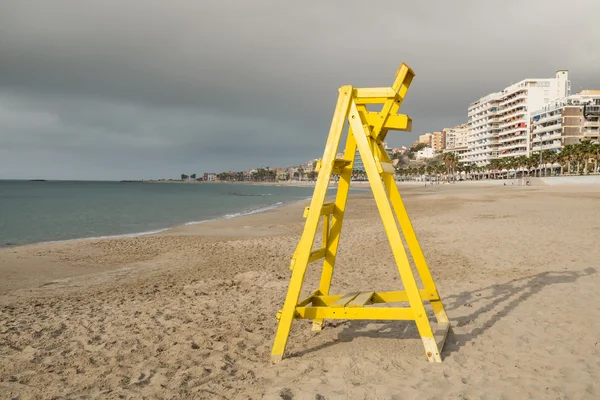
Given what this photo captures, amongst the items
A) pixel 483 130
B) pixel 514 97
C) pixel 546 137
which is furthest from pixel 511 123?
pixel 483 130

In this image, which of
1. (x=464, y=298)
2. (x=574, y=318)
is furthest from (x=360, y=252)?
(x=574, y=318)

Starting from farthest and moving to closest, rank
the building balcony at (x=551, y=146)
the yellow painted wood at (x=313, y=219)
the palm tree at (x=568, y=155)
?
1. the building balcony at (x=551, y=146)
2. the palm tree at (x=568, y=155)
3. the yellow painted wood at (x=313, y=219)

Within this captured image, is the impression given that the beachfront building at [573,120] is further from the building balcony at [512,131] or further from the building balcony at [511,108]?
the building balcony at [511,108]

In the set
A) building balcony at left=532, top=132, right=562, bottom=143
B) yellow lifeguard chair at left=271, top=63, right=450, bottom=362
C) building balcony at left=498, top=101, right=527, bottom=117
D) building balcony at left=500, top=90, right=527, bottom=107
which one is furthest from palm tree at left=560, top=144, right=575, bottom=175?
yellow lifeguard chair at left=271, top=63, right=450, bottom=362

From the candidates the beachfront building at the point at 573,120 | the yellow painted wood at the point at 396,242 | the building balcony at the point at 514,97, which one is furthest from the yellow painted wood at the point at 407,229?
the building balcony at the point at 514,97

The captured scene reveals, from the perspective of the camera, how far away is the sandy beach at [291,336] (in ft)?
13.3

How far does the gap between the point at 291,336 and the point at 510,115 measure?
13303 centimetres

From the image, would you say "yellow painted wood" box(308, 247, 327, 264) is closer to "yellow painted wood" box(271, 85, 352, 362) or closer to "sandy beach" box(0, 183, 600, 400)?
"yellow painted wood" box(271, 85, 352, 362)

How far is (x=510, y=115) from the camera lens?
121 m

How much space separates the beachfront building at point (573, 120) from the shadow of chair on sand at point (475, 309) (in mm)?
107693

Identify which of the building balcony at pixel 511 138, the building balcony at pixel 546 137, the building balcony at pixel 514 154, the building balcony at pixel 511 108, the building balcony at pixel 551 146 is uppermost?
the building balcony at pixel 511 108

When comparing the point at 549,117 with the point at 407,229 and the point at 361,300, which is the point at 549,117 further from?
the point at 361,300

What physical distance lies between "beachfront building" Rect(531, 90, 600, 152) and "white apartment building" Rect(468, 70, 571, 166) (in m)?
8.69

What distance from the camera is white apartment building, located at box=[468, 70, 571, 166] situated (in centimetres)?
11456
